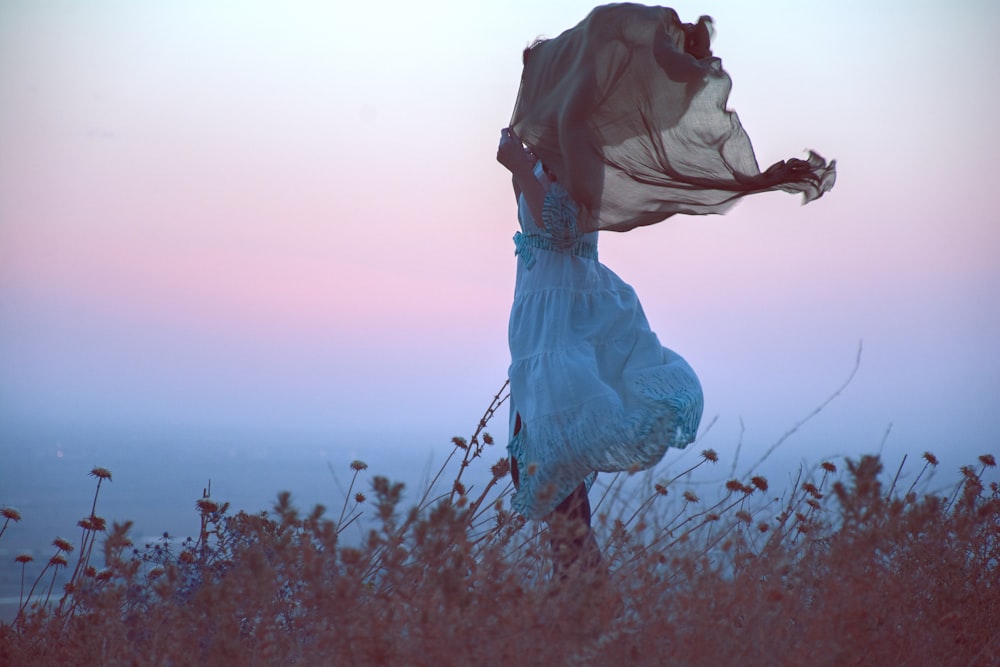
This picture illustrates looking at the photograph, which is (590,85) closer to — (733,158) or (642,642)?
(733,158)

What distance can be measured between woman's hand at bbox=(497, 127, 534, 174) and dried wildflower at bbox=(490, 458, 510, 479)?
0.92m

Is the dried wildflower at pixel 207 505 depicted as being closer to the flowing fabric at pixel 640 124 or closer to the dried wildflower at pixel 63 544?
the dried wildflower at pixel 63 544

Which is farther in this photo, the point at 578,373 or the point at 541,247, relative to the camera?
the point at 541,247

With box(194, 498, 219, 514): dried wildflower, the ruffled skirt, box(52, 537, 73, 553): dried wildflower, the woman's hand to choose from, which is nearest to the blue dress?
the ruffled skirt

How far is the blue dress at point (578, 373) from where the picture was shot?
269cm

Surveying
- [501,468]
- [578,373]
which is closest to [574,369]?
[578,373]

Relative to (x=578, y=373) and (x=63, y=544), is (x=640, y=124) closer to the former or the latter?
Result: (x=578, y=373)

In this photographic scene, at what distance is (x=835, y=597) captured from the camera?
183cm

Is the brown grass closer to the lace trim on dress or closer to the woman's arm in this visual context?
the lace trim on dress

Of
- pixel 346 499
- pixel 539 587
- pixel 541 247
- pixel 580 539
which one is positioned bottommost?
pixel 539 587

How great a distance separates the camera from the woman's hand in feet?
9.86

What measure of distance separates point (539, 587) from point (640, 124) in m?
1.54

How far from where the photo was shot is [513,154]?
3.02 m

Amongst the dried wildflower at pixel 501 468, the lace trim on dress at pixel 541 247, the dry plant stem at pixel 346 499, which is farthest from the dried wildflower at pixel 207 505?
the lace trim on dress at pixel 541 247
